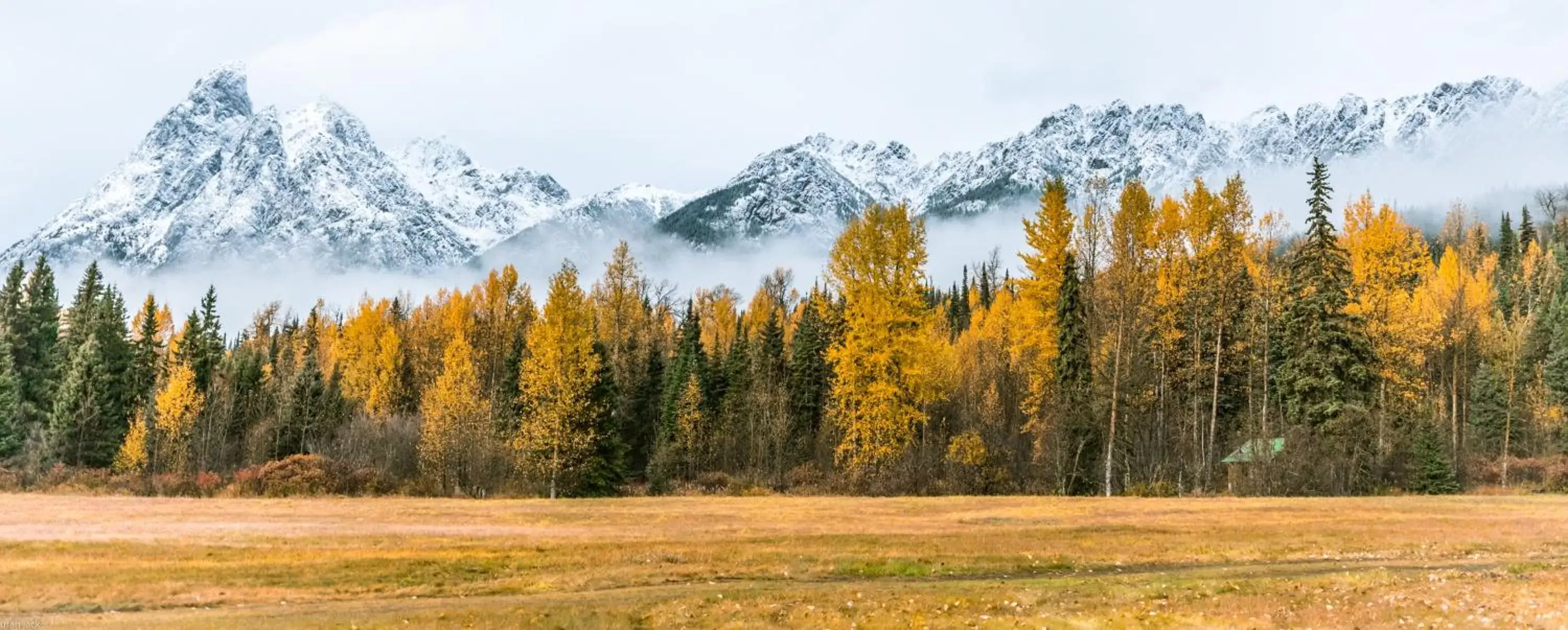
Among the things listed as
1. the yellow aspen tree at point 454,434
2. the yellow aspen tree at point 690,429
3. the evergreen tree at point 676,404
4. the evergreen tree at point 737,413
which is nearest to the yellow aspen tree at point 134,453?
the yellow aspen tree at point 454,434

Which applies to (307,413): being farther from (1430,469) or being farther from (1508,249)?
(1508,249)

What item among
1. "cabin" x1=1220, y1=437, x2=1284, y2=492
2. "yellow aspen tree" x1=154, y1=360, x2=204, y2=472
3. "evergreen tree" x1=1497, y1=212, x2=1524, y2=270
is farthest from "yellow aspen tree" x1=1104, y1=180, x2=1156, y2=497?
"evergreen tree" x1=1497, y1=212, x2=1524, y2=270

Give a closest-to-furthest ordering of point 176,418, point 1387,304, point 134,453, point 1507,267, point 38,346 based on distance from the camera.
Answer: point 1387,304
point 134,453
point 176,418
point 38,346
point 1507,267

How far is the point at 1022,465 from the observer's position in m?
47.0

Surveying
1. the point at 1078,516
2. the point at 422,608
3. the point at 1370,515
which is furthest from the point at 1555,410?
the point at 422,608

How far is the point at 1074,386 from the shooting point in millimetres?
43156

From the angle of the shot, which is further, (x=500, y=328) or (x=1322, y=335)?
(x=500, y=328)

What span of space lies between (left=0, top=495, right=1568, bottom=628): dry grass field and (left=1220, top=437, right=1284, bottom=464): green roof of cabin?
6.63 m

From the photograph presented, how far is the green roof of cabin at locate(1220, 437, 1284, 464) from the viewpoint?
40.1 meters

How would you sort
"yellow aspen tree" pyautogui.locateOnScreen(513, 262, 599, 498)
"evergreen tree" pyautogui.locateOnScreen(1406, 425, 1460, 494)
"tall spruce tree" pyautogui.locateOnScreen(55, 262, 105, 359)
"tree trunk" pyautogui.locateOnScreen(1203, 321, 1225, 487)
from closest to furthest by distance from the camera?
"tree trunk" pyautogui.locateOnScreen(1203, 321, 1225, 487) → "evergreen tree" pyautogui.locateOnScreen(1406, 425, 1460, 494) → "yellow aspen tree" pyautogui.locateOnScreen(513, 262, 599, 498) → "tall spruce tree" pyautogui.locateOnScreen(55, 262, 105, 359)

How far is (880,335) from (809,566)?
72.3 feet

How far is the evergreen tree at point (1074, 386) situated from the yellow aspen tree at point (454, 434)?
3005 centimetres

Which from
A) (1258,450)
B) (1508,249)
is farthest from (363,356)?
(1508,249)

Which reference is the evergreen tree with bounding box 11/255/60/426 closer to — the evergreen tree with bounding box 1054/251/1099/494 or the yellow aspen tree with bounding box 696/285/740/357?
the yellow aspen tree with bounding box 696/285/740/357
